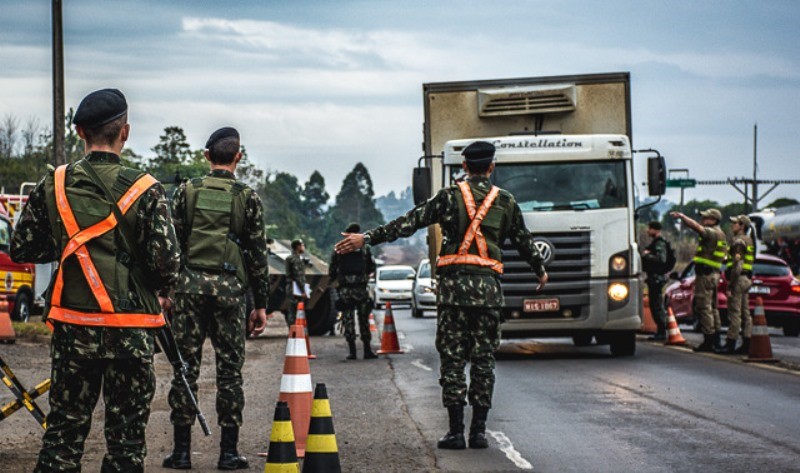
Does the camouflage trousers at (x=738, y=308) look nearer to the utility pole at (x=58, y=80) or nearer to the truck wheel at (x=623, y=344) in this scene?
the truck wheel at (x=623, y=344)

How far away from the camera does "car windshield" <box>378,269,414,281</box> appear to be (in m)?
45.7

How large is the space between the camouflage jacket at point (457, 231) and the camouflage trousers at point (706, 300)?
927cm

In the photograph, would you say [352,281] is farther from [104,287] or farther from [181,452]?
[104,287]

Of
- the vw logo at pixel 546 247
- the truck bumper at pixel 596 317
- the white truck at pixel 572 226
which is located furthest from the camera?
the truck bumper at pixel 596 317

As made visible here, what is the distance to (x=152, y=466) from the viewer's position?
8.26 meters

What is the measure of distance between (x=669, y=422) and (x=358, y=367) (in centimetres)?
698

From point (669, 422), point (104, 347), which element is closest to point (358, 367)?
point (669, 422)

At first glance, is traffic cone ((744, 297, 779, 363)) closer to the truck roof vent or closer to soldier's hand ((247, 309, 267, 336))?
the truck roof vent

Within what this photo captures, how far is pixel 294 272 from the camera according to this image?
950 inches

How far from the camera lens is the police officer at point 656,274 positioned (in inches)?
846

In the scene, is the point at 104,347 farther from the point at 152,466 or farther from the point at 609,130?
the point at 609,130

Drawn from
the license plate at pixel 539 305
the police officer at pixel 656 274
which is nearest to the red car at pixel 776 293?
the police officer at pixel 656 274

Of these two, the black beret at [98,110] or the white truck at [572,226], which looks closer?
the black beret at [98,110]

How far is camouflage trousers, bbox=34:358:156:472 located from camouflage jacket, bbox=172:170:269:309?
7.98 ft
